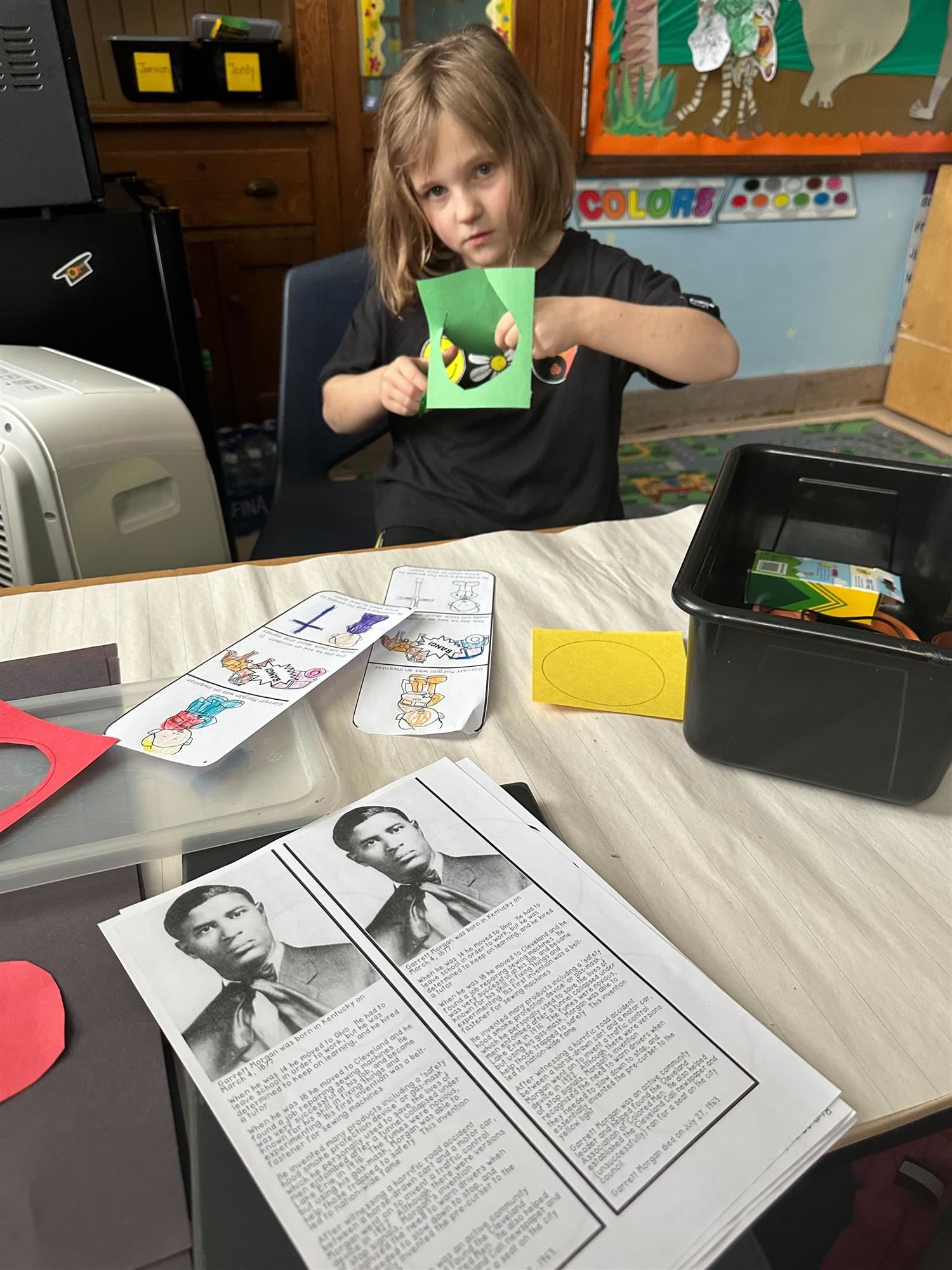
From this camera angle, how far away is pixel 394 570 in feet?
2.69

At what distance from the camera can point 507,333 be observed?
3.07 ft

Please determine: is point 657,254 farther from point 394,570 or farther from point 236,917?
point 236,917

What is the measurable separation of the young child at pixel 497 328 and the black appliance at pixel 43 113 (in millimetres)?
397

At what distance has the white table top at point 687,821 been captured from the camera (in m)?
0.43

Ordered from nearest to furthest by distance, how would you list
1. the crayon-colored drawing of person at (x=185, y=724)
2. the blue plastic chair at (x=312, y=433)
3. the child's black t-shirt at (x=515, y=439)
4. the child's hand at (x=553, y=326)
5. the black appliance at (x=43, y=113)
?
the crayon-colored drawing of person at (x=185, y=724), the child's hand at (x=553, y=326), the black appliance at (x=43, y=113), the child's black t-shirt at (x=515, y=439), the blue plastic chair at (x=312, y=433)

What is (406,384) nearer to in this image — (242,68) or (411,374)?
(411,374)

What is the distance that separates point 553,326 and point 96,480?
516 millimetres

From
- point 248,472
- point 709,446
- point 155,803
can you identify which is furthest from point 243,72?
point 155,803

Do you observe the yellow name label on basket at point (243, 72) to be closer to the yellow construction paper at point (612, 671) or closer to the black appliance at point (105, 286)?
the black appliance at point (105, 286)

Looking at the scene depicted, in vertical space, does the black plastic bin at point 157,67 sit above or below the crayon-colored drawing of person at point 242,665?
above

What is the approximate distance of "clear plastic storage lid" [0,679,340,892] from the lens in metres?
0.50

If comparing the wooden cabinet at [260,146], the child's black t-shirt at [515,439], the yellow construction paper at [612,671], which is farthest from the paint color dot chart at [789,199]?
the yellow construction paper at [612,671]

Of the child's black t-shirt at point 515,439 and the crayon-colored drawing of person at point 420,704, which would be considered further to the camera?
the child's black t-shirt at point 515,439

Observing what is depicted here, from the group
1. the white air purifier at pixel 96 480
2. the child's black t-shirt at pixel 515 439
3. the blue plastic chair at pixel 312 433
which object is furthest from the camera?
the blue plastic chair at pixel 312 433
